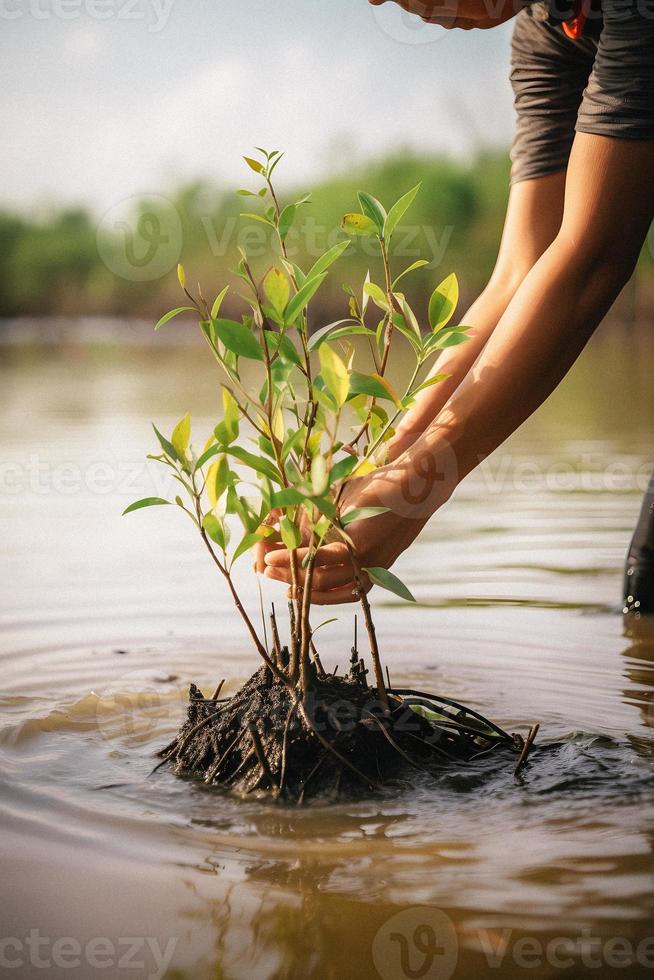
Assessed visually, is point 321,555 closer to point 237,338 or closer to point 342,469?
point 342,469

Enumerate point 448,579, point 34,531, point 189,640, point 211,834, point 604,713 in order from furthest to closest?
point 34,531
point 448,579
point 189,640
point 604,713
point 211,834

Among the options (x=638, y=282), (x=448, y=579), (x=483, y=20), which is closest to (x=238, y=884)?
(x=483, y=20)

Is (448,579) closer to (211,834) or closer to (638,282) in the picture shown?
(211,834)

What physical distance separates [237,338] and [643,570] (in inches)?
65.7

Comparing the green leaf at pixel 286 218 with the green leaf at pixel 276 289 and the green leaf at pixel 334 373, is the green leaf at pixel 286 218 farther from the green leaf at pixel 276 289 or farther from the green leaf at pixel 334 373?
the green leaf at pixel 334 373

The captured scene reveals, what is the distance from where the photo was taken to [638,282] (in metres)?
15.4

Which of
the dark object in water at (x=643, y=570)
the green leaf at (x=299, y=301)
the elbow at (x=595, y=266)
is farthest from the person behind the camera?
the dark object in water at (x=643, y=570)

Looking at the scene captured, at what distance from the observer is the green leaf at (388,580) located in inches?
61.5

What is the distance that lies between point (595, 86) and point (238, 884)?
127 centimetres

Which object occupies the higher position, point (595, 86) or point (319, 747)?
point (595, 86)

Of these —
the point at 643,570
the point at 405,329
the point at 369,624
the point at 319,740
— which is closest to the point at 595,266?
the point at 405,329

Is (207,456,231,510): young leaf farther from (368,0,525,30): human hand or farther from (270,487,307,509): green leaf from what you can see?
(368,0,525,30): human hand

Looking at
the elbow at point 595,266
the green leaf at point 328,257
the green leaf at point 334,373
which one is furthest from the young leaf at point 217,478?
the elbow at point 595,266

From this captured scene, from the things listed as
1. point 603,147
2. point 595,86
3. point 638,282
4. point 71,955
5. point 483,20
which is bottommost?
point 71,955
